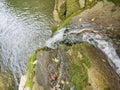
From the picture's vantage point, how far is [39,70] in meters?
5.51

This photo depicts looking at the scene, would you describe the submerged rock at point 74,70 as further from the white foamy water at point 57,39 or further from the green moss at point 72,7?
the green moss at point 72,7

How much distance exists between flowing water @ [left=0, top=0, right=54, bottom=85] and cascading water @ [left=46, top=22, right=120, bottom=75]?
151 cm

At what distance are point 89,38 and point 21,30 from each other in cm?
493

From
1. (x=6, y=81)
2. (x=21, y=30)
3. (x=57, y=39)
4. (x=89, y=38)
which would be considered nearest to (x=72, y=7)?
(x=57, y=39)

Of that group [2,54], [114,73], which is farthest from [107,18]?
[2,54]

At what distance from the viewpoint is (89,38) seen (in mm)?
6469

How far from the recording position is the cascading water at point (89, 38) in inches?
225

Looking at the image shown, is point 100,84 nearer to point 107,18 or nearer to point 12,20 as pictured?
point 107,18

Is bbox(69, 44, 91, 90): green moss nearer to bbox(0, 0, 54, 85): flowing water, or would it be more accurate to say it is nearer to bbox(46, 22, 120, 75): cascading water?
bbox(46, 22, 120, 75): cascading water

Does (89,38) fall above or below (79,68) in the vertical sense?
above

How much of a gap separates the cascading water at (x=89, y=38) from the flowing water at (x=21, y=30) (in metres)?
1.51

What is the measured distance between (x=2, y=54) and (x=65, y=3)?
334 centimetres

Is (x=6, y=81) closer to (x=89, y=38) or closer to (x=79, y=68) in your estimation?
(x=89, y=38)

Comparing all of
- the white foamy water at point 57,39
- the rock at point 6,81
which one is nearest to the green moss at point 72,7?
the white foamy water at point 57,39
